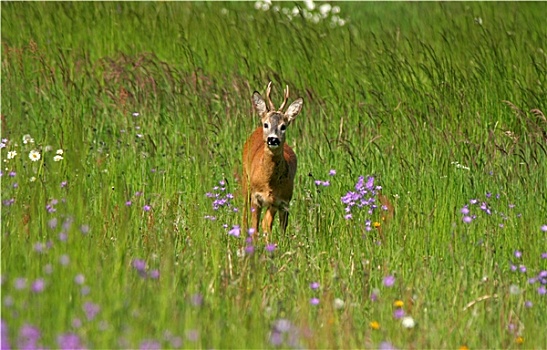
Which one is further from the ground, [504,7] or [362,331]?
[504,7]

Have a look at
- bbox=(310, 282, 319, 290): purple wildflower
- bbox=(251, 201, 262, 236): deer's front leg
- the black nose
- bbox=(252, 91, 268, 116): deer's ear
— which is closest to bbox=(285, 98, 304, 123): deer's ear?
bbox=(252, 91, 268, 116): deer's ear

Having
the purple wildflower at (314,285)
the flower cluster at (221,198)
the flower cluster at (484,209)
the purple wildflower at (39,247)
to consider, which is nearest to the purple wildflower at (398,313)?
the purple wildflower at (314,285)

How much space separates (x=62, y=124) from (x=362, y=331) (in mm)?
4322

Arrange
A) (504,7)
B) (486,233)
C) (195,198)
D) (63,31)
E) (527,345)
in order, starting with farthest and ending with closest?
(504,7), (63,31), (195,198), (486,233), (527,345)

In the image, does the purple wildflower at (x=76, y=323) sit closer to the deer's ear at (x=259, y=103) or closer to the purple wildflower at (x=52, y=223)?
the purple wildflower at (x=52, y=223)

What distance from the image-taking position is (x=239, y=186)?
738cm

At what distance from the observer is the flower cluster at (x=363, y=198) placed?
6.52m

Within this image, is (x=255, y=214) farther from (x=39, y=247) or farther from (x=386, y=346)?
(x=386, y=346)

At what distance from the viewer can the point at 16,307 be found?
4.24 m

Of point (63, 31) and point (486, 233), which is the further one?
point (63, 31)

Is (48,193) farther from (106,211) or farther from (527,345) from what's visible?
(527,345)

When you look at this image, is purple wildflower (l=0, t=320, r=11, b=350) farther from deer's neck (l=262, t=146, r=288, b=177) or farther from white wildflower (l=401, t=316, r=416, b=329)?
deer's neck (l=262, t=146, r=288, b=177)

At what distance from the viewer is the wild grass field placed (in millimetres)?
A: 4555

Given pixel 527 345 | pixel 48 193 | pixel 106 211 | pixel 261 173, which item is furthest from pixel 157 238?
pixel 527 345
